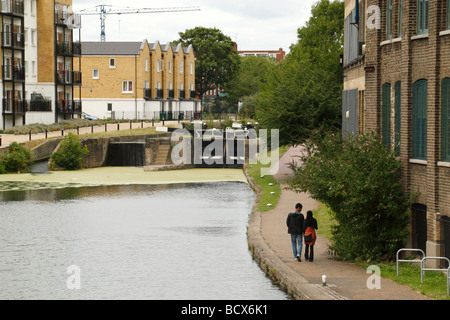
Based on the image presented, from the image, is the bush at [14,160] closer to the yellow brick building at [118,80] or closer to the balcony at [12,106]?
the balcony at [12,106]

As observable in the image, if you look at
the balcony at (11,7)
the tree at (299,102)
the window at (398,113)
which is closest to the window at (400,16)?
the window at (398,113)

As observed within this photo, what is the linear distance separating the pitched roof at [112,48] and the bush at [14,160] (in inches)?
1728

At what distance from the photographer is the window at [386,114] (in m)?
23.9

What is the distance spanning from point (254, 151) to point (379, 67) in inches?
1500

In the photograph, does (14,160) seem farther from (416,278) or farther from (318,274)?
(416,278)

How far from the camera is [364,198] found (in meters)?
20.9

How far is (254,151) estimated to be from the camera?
205ft

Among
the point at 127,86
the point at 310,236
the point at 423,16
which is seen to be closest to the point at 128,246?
the point at 310,236

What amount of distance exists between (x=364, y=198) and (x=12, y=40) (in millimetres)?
54822

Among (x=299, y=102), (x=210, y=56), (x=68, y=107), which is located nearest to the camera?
(x=299, y=102)

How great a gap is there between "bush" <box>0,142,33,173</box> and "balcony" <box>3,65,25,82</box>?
57.8 feet

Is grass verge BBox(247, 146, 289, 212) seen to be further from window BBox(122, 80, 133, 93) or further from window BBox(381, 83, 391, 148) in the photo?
window BBox(122, 80, 133, 93)

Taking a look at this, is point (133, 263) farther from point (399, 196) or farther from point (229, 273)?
point (399, 196)

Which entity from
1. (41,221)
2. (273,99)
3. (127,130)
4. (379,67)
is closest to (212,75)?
(127,130)
